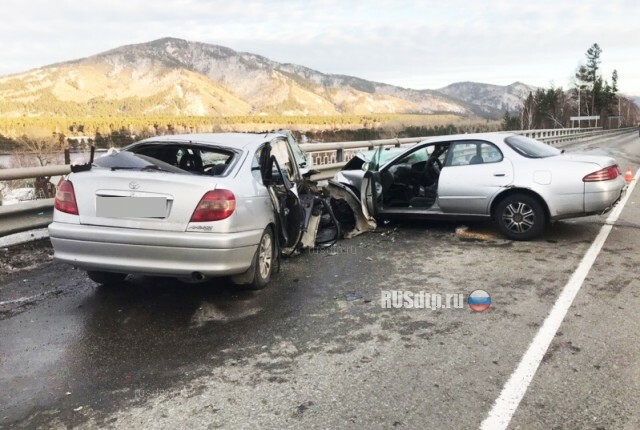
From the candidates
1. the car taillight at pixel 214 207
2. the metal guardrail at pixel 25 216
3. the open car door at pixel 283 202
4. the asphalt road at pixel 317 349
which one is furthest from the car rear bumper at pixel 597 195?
the metal guardrail at pixel 25 216

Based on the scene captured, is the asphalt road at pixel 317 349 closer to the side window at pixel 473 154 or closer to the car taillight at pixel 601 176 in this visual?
the car taillight at pixel 601 176

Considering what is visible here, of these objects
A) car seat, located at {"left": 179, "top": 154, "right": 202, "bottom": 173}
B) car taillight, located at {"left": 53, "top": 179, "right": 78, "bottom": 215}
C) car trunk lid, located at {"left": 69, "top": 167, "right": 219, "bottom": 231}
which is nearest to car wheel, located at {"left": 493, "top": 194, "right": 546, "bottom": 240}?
car seat, located at {"left": 179, "top": 154, "right": 202, "bottom": 173}

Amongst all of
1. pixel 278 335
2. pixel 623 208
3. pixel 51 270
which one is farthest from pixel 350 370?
pixel 623 208

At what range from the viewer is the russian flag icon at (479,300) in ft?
14.5

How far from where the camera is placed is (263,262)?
4996 mm

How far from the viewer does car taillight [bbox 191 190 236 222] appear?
4211mm

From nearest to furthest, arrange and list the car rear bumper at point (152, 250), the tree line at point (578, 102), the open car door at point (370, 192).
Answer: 1. the car rear bumper at point (152, 250)
2. the open car door at point (370, 192)
3. the tree line at point (578, 102)

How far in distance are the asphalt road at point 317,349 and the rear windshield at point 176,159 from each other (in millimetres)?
1172

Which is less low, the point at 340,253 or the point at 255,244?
the point at 255,244

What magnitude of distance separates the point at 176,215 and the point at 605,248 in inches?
200

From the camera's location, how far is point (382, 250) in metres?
6.62

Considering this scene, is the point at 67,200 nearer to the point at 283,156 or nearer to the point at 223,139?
the point at 223,139

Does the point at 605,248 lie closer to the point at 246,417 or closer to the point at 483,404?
the point at 483,404

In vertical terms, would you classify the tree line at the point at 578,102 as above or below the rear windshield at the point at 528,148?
above
